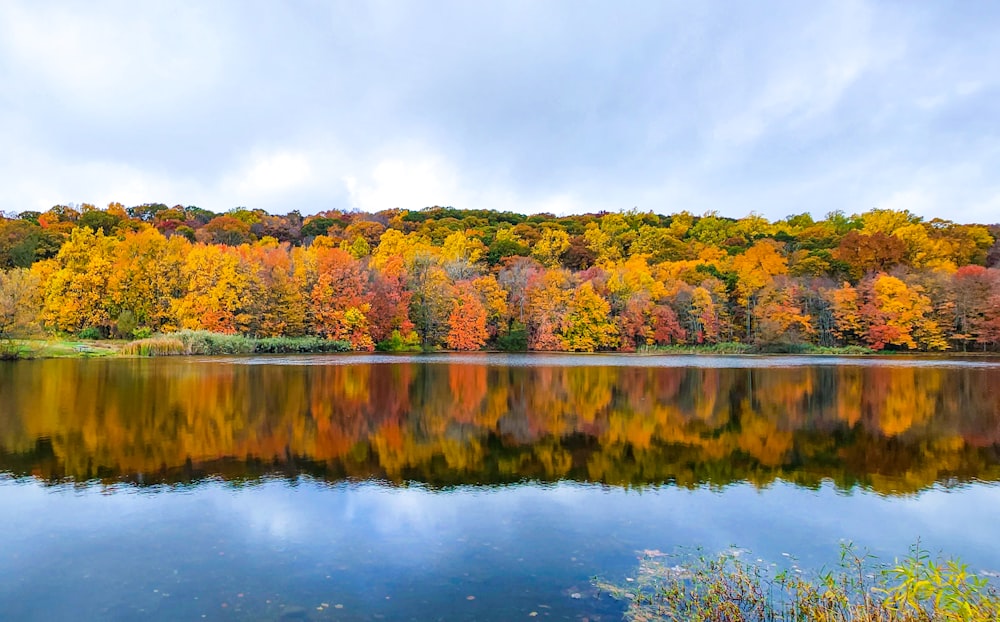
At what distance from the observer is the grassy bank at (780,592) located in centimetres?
500

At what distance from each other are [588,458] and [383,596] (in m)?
6.60

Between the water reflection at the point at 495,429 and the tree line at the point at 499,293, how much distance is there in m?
23.6

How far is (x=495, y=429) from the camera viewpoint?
14.8m

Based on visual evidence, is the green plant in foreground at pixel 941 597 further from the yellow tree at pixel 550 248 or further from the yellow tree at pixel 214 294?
the yellow tree at pixel 550 248

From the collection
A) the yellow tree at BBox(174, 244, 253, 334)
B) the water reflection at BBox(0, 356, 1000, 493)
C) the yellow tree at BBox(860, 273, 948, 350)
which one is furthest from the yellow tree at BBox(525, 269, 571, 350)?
the water reflection at BBox(0, 356, 1000, 493)

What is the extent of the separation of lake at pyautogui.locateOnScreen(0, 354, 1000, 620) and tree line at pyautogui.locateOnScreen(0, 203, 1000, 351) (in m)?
28.7

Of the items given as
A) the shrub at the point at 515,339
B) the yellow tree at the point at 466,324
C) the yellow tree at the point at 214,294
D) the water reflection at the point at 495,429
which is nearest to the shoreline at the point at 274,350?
the shrub at the point at 515,339

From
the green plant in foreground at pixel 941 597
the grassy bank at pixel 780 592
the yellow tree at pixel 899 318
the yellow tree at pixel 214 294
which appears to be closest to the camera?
the green plant in foreground at pixel 941 597

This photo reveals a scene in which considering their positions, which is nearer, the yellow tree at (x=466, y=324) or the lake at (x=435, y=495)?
the lake at (x=435, y=495)

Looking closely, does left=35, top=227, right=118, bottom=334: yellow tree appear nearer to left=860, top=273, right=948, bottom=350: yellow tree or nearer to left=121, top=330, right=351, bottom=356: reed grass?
left=121, top=330, right=351, bottom=356: reed grass

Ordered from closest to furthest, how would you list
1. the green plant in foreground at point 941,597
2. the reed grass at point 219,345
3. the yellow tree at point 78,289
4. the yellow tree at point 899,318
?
the green plant in foreground at point 941,597, the reed grass at point 219,345, the yellow tree at point 78,289, the yellow tree at point 899,318

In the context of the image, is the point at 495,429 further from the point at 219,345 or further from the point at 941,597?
the point at 219,345

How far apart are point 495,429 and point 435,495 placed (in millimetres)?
5527

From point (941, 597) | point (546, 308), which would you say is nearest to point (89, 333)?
point (546, 308)
